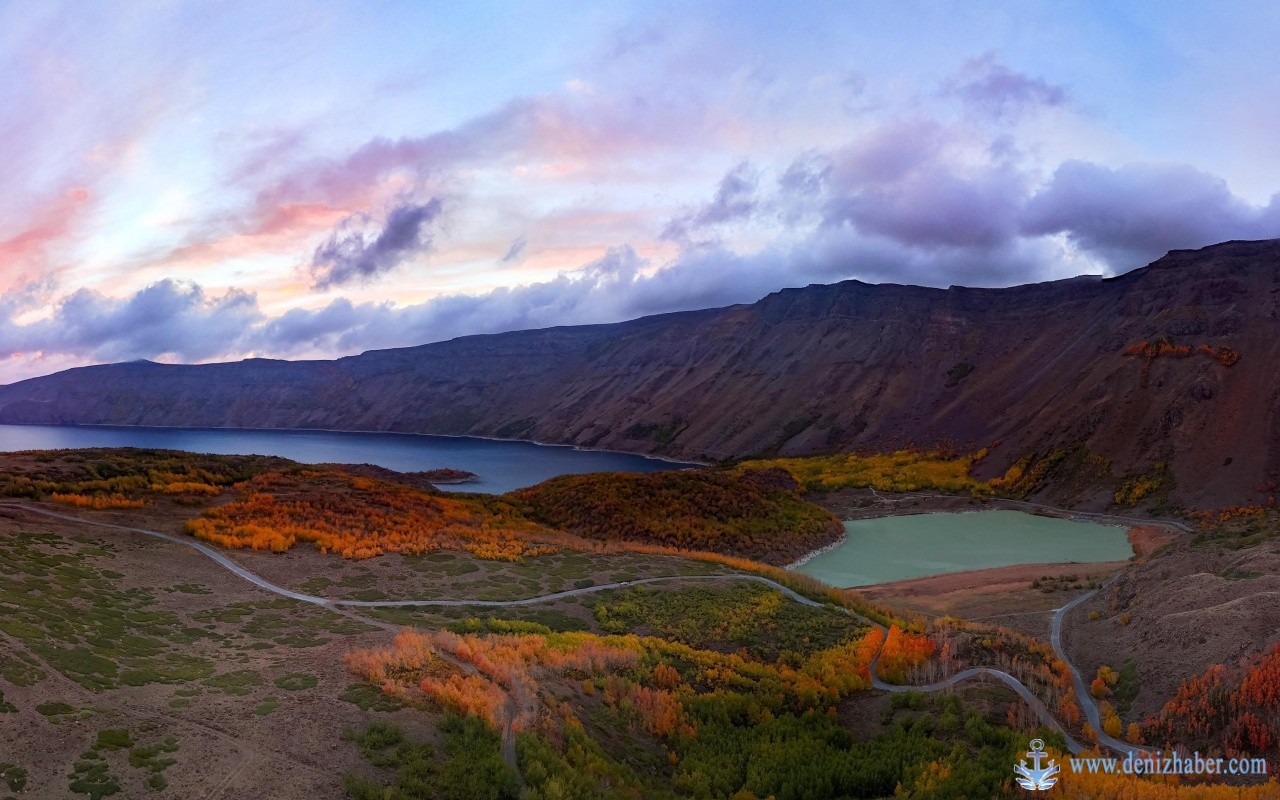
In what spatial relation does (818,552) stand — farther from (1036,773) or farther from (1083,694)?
(1036,773)

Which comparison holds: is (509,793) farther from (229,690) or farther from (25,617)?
(25,617)

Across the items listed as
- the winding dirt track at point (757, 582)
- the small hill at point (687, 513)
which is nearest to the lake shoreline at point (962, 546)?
the small hill at point (687, 513)

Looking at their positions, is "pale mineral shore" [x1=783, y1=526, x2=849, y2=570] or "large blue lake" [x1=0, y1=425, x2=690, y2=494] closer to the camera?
"pale mineral shore" [x1=783, y1=526, x2=849, y2=570]

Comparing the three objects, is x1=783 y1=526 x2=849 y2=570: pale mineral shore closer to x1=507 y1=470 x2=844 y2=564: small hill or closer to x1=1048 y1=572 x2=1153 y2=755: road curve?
x1=507 y1=470 x2=844 y2=564: small hill

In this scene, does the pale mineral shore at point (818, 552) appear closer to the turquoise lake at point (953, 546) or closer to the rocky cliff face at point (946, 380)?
the turquoise lake at point (953, 546)


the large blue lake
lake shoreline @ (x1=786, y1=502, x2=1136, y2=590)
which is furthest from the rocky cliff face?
the large blue lake

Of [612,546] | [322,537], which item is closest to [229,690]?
[322,537]

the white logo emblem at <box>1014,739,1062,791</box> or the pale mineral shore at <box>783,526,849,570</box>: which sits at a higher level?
the white logo emblem at <box>1014,739,1062,791</box>
